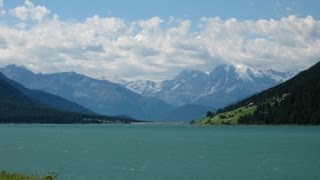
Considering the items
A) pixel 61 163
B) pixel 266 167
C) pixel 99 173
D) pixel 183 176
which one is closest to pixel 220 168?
pixel 266 167

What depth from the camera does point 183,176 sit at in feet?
238

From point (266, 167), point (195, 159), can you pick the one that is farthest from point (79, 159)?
point (266, 167)

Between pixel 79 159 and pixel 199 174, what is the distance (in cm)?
3204

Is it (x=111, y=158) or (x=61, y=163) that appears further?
(x=111, y=158)

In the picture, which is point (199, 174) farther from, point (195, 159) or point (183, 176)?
point (195, 159)

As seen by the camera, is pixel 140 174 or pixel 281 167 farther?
pixel 281 167

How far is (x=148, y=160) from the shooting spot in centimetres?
9869

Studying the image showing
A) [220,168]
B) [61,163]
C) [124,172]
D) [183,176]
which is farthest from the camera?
[61,163]

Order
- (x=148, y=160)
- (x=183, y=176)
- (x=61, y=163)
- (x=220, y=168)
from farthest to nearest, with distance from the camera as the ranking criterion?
(x=148, y=160) < (x=61, y=163) < (x=220, y=168) < (x=183, y=176)

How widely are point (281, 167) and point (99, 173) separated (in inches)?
1072

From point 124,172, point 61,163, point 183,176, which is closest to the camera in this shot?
point 183,176

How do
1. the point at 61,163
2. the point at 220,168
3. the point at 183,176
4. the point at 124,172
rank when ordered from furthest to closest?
the point at 61,163
the point at 220,168
the point at 124,172
the point at 183,176

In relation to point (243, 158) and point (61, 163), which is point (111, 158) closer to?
point (61, 163)

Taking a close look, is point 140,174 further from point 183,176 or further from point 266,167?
point 266,167
